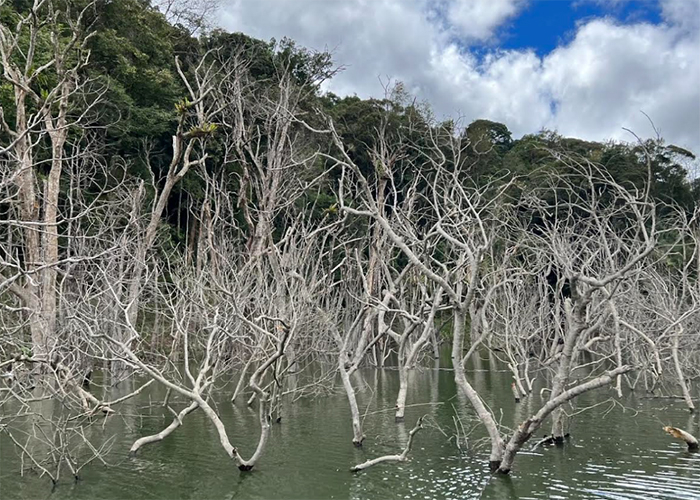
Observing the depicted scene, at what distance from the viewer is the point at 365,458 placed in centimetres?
864

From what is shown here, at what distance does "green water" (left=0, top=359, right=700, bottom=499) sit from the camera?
7.11 metres

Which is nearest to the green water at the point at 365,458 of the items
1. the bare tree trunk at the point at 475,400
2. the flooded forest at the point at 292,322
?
the flooded forest at the point at 292,322

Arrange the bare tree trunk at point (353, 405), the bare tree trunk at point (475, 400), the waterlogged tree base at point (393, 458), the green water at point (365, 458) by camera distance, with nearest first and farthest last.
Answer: the waterlogged tree base at point (393, 458), the green water at point (365, 458), the bare tree trunk at point (475, 400), the bare tree trunk at point (353, 405)

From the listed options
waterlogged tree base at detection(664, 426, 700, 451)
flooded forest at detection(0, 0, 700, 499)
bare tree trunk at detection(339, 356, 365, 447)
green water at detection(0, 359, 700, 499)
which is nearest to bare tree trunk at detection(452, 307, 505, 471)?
flooded forest at detection(0, 0, 700, 499)

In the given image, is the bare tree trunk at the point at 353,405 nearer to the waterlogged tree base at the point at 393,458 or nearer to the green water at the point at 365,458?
the green water at the point at 365,458

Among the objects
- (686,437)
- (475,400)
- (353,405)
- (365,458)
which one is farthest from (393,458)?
(686,437)

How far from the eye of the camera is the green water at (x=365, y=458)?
23.3 ft

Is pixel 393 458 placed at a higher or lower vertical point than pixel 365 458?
higher

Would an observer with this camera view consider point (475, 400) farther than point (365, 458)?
No

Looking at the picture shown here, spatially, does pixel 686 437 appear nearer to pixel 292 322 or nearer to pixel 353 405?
pixel 353 405

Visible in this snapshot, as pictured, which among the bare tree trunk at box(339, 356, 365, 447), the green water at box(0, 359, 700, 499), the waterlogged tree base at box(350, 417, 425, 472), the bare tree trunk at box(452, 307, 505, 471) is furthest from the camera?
the bare tree trunk at box(339, 356, 365, 447)

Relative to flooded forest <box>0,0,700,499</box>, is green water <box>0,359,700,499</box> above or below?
below

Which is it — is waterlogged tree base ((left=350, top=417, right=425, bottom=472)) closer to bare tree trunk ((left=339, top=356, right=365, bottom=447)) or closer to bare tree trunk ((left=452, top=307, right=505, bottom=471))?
bare tree trunk ((left=452, top=307, right=505, bottom=471))

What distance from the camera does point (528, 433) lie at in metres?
6.82
